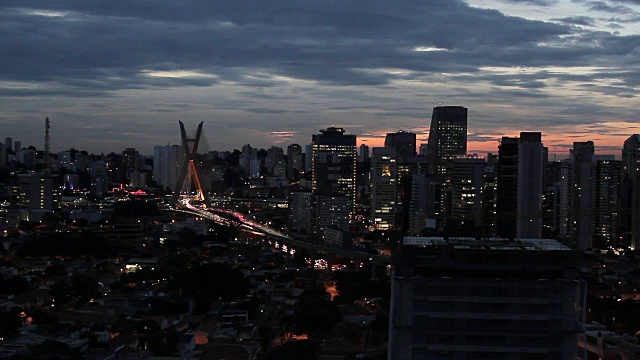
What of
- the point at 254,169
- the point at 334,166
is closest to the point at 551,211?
the point at 334,166

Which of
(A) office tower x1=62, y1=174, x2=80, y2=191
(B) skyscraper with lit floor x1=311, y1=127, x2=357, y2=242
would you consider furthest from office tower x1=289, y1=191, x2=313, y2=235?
(A) office tower x1=62, y1=174, x2=80, y2=191

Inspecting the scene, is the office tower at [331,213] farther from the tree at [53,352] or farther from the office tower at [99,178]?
the tree at [53,352]

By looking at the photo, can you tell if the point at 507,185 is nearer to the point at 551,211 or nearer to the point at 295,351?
the point at 551,211

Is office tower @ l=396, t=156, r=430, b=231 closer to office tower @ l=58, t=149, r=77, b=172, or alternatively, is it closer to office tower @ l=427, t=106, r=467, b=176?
office tower @ l=427, t=106, r=467, b=176

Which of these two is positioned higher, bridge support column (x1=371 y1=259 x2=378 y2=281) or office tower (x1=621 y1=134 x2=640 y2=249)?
office tower (x1=621 y1=134 x2=640 y2=249)

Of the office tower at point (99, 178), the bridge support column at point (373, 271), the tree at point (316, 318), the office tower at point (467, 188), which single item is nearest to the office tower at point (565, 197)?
the office tower at point (467, 188)
